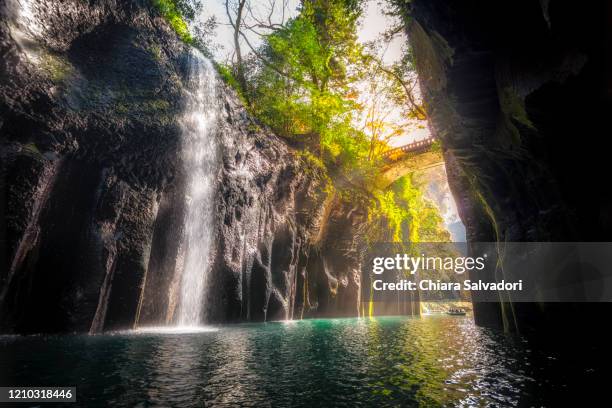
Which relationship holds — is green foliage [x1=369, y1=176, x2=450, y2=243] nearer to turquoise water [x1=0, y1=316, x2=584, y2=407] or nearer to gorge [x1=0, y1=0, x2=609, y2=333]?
gorge [x1=0, y1=0, x2=609, y2=333]

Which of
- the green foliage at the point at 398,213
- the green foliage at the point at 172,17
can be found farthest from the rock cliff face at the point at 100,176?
the green foliage at the point at 398,213

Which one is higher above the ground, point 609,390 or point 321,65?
point 321,65

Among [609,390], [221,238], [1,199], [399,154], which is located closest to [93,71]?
[1,199]

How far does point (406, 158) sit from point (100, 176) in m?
19.8

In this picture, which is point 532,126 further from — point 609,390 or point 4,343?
point 4,343

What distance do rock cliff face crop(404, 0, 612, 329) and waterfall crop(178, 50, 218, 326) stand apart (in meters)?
7.89

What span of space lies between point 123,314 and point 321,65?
15796 mm

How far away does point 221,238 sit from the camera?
45.4ft

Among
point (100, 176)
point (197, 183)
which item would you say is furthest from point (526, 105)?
point (100, 176)

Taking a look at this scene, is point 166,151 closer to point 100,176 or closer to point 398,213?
point 100,176

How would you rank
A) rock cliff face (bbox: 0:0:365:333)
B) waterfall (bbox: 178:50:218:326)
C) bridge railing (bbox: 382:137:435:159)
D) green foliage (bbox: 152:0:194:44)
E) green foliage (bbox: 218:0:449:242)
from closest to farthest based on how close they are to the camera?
rock cliff face (bbox: 0:0:365:333), waterfall (bbox: 178:50:218:326), green foliage (bbox: 152:0:194:44), green foliage (bbox: 218:0:449:242), bridge railing (bbox: 382:137:435:159)

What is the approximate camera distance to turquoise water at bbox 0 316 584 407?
144 inches
